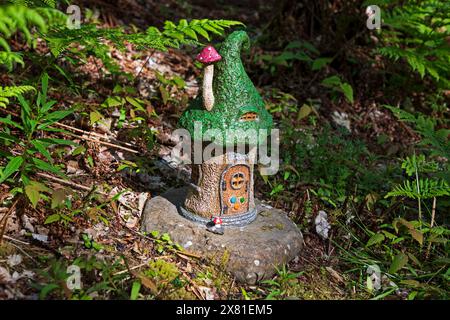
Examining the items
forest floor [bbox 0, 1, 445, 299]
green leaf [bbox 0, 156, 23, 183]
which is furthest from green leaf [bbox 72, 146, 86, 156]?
green leaf [bbox 0, 156, 23, 183]

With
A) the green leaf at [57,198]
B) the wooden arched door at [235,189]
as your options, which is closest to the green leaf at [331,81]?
the wooden arched door at [235,189]

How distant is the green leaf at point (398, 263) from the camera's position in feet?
13.0

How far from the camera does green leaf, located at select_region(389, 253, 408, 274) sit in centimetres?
395

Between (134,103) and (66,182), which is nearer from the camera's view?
(66,182)

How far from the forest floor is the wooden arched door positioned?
518mm

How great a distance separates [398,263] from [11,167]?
10.2 ft

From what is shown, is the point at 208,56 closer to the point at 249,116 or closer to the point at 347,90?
the point at 249,116

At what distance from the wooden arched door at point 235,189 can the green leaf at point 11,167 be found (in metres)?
1.56

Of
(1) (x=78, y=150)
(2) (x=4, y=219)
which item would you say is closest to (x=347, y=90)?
(1) (x=78, y=150)

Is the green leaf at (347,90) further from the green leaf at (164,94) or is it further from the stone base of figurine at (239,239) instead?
the stone base of figurine at (239,239)

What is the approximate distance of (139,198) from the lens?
4398 millimetres

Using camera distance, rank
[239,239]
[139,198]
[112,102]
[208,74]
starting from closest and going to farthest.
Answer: [208,74]
[239,239]
[139,198]
[112,102]
